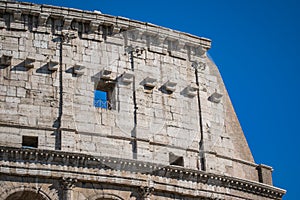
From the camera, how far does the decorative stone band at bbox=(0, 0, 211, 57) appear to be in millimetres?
32812

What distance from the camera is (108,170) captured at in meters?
31.1

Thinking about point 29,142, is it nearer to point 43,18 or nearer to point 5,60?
point 5,60

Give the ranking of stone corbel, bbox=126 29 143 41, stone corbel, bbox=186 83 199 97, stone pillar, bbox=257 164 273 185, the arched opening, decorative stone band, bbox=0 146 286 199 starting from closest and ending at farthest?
the arched opening → decorative stone band, bbox=0 146 286 199 → stone corbel, bbox=126 29 143 41 → stone corbel, bbox=186 83 199 97 → stone pillar, bbox=257 164 273 185

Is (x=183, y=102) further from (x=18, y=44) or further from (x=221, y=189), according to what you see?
(x=18, y=44)

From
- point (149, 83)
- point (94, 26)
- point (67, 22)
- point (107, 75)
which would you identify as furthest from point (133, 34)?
point (67, 22)

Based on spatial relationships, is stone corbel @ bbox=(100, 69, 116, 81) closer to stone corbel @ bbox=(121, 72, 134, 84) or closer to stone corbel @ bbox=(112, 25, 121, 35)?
stone corbel @ bbox=(121, 72, 134, 84)

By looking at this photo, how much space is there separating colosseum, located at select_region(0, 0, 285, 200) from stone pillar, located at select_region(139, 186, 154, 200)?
0.04 metres

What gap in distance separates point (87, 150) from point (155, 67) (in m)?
4.82

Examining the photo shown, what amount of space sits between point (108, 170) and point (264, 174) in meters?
7.38

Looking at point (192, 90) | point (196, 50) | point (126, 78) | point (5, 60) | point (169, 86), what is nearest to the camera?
point (5, 60)

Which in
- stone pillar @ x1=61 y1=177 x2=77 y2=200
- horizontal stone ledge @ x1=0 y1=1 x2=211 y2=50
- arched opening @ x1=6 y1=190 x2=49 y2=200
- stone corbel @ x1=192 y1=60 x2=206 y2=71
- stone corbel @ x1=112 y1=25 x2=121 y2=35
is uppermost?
horizontal stone ledge @ x1=0 y1=1 x2=211 y2=50

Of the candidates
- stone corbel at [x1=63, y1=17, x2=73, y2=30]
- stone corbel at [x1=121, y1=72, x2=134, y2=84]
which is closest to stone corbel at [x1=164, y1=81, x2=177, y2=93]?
stone corbel at [x1=121, y1=72, x2=134, y2=84]

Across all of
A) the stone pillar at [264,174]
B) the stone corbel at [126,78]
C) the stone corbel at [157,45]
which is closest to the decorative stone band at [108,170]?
the stone pillar at [264,174]

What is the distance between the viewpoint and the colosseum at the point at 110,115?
30609 mm
